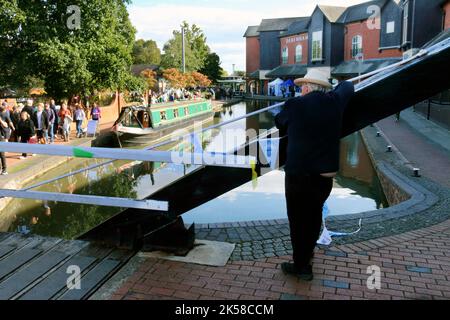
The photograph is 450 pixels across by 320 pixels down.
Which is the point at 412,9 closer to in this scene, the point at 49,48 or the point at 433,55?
the point at 49,48

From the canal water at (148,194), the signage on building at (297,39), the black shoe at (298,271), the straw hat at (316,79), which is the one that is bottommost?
the canal water at (148,194)

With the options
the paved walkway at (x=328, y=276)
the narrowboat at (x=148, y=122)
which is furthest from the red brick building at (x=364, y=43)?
the paved walkway at (x=328, y=276)

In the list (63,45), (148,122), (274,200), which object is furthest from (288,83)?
(274,200)

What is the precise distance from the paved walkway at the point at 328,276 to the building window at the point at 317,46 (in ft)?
135

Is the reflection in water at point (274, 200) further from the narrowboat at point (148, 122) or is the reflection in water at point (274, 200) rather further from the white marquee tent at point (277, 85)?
the white marquee tent at point (277, 85)

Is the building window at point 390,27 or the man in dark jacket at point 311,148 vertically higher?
the building window at point 390,27

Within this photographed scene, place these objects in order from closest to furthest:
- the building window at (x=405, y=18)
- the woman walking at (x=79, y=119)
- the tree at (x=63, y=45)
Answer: the tree at (x=63, y=45) → the woman walking at (x=79, y=119) → the building window at (x=405, y=18)

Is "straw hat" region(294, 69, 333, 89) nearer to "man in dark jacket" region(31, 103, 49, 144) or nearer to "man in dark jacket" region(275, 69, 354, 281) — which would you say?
"man in dark jacket" region(275, 69, 354, 281)

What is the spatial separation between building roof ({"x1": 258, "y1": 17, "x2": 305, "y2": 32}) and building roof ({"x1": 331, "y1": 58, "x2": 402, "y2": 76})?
50.1 feet

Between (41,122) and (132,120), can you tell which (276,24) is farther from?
(41,122)

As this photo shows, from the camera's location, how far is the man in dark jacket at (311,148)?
10.3 feet

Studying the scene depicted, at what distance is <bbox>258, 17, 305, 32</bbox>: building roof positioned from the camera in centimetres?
5453
